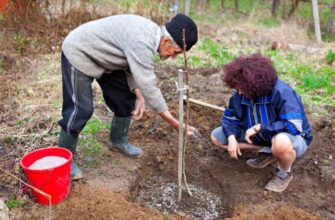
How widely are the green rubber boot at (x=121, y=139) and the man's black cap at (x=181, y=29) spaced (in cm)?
115

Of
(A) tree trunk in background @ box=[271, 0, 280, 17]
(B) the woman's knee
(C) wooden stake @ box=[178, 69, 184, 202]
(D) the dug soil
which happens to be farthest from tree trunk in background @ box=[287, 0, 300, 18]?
(C) wooden stake @ box=[178, 69, 184, 202]

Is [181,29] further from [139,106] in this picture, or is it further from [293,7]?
[293,7]

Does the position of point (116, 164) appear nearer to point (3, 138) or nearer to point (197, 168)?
point (197, 168)

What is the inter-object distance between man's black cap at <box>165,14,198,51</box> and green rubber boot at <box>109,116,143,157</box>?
1.15 metres

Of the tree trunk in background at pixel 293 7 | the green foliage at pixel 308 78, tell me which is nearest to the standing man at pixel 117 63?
the green foliage at pixel 308 78

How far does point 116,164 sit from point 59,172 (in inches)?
32.6

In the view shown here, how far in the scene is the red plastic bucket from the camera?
2715mm

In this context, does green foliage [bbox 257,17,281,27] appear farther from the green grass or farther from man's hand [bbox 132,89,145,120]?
man's hand [bbox 132,89,145,120]

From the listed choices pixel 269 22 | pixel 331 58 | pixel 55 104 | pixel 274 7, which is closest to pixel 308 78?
pixel 331 58

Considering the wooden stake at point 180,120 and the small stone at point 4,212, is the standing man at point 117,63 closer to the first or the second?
the wooden stake at point 180,120

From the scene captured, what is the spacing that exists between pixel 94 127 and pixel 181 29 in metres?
1.81

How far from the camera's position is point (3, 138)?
3.76 meters

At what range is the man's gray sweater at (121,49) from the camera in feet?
8.63

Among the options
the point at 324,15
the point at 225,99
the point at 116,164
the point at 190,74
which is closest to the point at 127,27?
the point at 116,164
